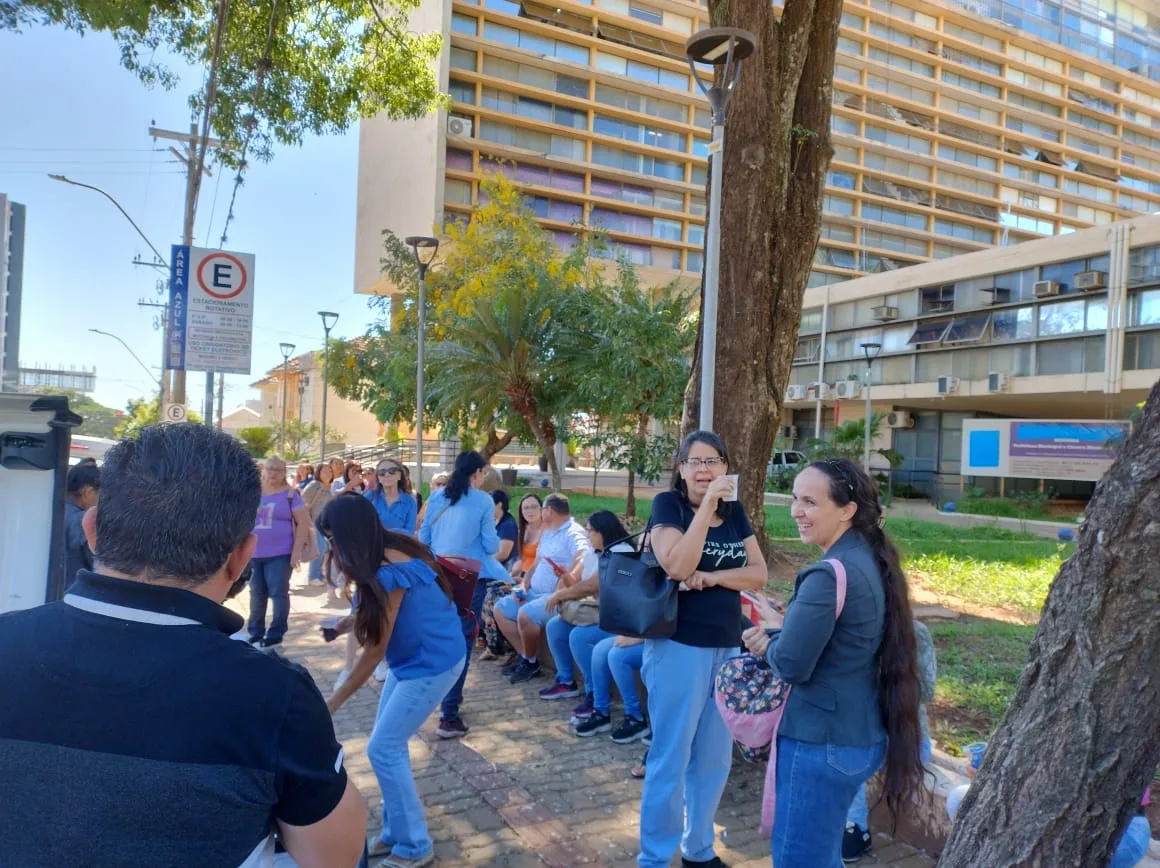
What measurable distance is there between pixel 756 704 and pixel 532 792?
1990mm

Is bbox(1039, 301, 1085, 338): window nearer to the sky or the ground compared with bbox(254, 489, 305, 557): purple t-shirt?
nearer to the sky

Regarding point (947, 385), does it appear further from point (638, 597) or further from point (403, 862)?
point (403, 862)

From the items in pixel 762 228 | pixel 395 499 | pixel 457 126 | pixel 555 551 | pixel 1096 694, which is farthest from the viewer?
pixel 457 126

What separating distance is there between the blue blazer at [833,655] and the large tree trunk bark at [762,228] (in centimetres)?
542

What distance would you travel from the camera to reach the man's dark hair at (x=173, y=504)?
136 cm

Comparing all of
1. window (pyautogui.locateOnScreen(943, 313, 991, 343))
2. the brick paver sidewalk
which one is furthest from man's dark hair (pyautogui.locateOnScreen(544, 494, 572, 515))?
window (pyautogui.locateOnScreen(943, 313, 991, 343))

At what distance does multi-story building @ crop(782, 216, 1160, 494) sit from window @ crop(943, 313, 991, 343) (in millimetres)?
35

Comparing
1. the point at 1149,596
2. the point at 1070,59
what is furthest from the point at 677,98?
the point at 1149,596

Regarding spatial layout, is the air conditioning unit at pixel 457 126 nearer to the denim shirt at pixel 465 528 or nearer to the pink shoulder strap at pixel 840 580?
the denim shirt at pixel 465 528

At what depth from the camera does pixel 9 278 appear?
3.46 meters

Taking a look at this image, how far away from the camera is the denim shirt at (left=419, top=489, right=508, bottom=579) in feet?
19.4

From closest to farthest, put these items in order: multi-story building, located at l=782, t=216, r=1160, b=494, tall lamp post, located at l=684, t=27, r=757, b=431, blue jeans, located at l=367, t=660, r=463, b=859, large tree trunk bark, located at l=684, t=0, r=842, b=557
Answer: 1. blue jeans, located at l=367, t=660, r=463, b=859
2. tall lamp post, located at l=684, t=27, r=757, b=431
3. large tree trunk bark, located at l=684, t=0, r=842, b=557
4. multi-story building, located at l=782, t=216, r=1160, b=494

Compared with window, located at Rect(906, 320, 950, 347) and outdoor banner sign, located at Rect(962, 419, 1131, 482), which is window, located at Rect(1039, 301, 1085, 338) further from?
outdoor banner sign, located at Rect(962, 419, 1131, 482)

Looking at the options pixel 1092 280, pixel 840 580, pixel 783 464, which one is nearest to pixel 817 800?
pixel 840 580
